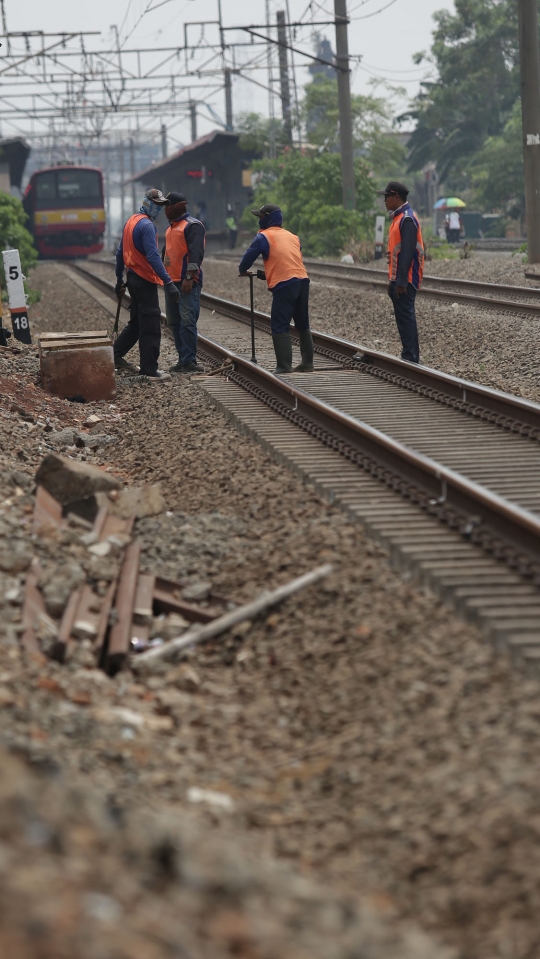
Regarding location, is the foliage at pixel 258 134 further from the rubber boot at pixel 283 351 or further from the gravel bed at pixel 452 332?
the rubber boot at pixel 283 351

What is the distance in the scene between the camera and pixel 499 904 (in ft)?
10.0

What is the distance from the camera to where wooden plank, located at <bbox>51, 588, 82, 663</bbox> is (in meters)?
4.69

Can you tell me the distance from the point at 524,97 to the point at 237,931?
Result: 71.3 ft

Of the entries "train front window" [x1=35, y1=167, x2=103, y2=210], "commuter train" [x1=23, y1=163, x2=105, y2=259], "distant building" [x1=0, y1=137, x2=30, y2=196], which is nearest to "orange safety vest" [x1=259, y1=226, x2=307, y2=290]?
"commuter train" [x1=23, y1=163, x2=105, y2=259]

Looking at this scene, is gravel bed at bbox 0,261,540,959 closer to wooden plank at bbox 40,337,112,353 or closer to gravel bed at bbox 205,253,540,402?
wooden plank at bbox 40,337,112,353

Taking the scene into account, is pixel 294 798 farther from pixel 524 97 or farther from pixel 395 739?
pixel 524 97

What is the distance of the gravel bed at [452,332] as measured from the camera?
1180 centimetres

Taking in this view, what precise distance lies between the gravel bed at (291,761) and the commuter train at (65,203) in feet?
125

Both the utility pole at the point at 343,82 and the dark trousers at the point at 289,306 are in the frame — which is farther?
the utility pole at the point at 343,82

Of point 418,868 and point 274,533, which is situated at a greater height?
point 274,533

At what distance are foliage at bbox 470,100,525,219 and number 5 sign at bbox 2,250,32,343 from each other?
131ft

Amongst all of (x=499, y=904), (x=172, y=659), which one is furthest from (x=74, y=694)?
(x=499, y=904)

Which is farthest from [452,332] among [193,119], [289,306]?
[193,119]

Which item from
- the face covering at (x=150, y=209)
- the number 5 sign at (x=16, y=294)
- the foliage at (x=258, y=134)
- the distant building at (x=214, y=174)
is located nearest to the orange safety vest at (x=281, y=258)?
the face covering at (x=150, y=209)
